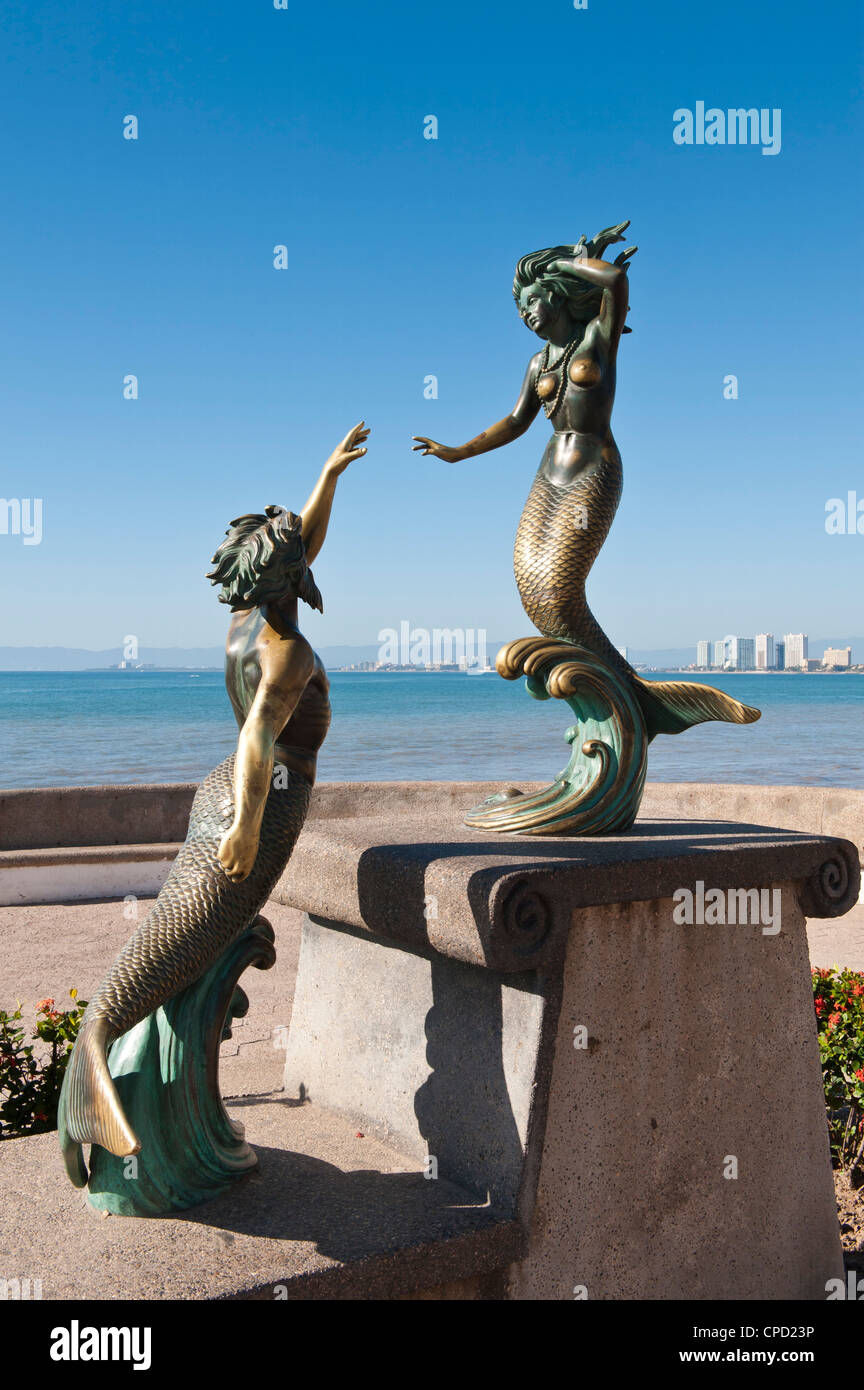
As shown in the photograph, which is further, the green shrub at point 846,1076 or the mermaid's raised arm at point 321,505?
the green shrub at point 846,1076

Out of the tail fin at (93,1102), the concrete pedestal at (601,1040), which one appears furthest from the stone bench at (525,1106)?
the tail fin at (93,1102)

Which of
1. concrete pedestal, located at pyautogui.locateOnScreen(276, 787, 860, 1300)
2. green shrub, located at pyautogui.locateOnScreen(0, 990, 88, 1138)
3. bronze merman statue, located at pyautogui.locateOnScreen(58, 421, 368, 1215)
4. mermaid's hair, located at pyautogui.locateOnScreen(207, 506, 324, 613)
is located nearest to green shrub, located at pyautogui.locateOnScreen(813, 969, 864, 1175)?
concrete pedestal, located at pyautogui.locateOnScreen(276, 787, 860, 1300)

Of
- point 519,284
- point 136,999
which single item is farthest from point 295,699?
point 519,284

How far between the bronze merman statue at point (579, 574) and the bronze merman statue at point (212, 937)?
1.14 metres

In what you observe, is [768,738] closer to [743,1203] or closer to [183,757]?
[183,757]

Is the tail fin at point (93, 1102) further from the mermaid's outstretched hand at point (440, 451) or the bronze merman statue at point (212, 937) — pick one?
the mermaid's outstretched hand at point (440, 451)

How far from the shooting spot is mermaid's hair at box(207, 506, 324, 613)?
118 inches

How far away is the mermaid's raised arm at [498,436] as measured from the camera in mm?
4398

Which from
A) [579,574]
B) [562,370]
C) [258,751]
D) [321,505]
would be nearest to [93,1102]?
[258,751]

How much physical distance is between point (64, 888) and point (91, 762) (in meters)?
29.7

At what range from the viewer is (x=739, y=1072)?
348 centimetres

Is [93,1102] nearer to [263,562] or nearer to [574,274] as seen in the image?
[263,562]

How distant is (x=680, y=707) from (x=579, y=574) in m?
0.65

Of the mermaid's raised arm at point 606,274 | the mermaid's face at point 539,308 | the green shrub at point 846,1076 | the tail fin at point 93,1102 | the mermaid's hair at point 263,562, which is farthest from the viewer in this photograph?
the green shrub at point 846,1076
